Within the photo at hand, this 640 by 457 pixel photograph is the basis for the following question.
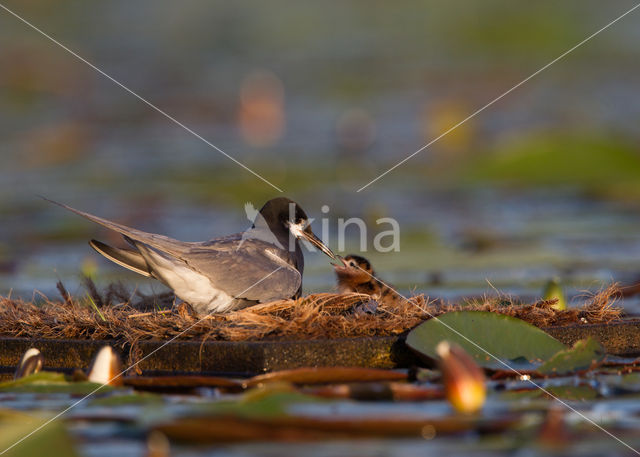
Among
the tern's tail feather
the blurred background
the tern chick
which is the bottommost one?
the tern chick

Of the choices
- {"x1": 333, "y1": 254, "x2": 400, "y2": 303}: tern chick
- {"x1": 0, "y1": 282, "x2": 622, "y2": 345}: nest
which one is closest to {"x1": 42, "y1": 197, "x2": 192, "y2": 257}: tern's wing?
{"x1": 0, "y1": 282, "x2": 622, "y2": 345}: nest

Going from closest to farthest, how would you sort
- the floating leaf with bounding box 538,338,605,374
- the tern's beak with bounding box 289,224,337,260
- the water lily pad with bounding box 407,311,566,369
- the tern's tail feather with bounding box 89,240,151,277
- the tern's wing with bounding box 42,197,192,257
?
the floating leaf with bounding box 538,338,605,374 < the water lily pad with bounding box 407,311,566,369 < the tern's wing with bounding box 42,197,192,257 < the tern's tail feather with bounding box 89,240,151,277 < the tern's beak with bounding box 289,224,337,260

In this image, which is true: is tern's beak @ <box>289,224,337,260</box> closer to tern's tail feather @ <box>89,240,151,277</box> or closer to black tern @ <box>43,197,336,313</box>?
black tern @ <box>43,197,336,313</box>

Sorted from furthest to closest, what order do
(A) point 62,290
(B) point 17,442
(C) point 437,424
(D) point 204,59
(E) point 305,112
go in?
(D) point 204,59 < (E) point 305,112 < (A) point 62,290 < (C) point 437,424 < (B) point 17,442

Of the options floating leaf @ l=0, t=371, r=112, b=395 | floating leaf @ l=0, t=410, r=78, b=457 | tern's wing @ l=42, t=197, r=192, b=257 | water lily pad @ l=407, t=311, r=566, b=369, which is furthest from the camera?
tern's wing @ l=42, t=197, r=192, b=257

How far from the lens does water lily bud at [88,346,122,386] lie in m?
5.38

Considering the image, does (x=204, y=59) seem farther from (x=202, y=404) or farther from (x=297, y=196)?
(x=202, y=404)

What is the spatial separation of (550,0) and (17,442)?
35891 millimetres

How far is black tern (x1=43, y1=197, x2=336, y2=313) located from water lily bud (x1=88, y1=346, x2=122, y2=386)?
0.95 meters

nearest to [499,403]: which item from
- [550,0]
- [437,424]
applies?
[437,424]

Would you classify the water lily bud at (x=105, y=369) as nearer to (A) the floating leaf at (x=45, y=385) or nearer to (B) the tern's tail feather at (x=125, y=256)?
(A) the floating leaf at (x=45, y=385)

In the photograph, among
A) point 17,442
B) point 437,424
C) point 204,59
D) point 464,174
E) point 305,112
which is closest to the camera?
point 17,442

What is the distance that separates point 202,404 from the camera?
15.6 ft

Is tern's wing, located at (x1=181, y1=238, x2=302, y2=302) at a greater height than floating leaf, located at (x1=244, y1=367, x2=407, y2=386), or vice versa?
tern's wing, located at (x1=181, y1=238, x2=302, y2=302)
